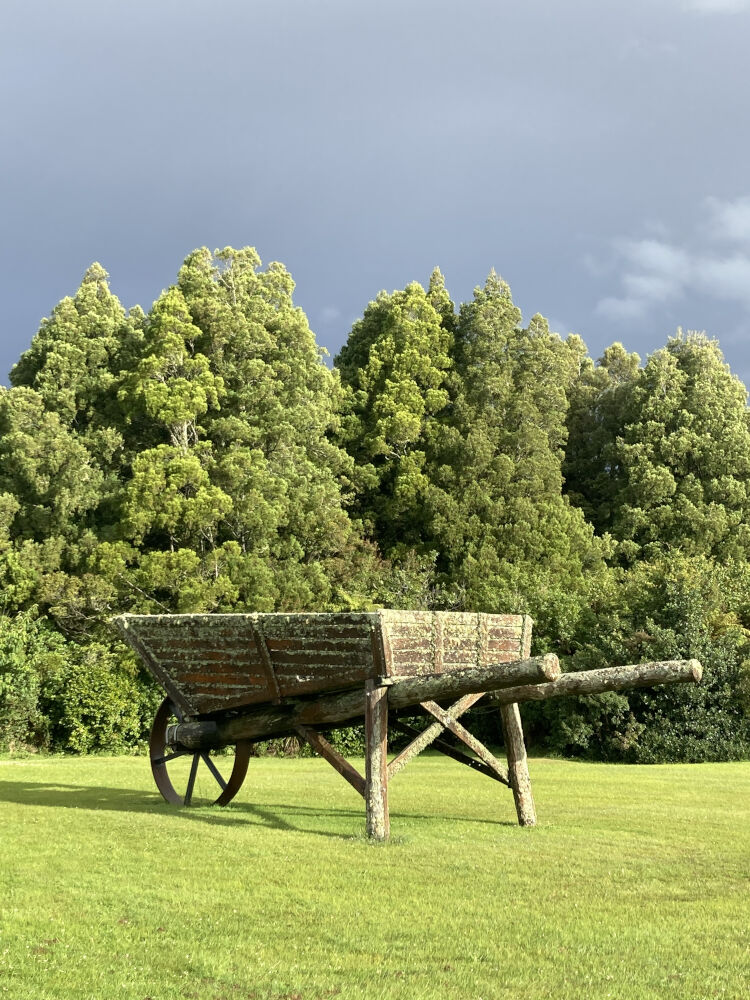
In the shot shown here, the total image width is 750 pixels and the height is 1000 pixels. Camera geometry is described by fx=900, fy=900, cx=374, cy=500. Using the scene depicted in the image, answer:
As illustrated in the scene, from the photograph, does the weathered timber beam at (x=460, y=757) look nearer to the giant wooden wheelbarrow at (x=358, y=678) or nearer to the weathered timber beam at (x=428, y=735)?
the giant wooden wheelbarrow at (x=358, y=678)

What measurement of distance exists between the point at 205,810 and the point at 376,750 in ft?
11.0

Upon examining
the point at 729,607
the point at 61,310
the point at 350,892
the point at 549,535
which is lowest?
the point at 350,892

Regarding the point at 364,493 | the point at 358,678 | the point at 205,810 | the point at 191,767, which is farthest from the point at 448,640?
the point at 364,493

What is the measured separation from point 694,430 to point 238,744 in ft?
120

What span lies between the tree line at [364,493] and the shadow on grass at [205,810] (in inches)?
553

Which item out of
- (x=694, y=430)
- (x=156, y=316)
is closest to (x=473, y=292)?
(x=694, y=430)

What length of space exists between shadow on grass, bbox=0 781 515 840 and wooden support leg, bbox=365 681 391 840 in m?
0.50

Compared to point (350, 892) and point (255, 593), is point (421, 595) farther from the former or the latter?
point (350, 892)

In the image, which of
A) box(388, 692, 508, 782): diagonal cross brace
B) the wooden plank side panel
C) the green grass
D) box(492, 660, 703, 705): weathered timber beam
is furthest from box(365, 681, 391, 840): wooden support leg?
box(492, 660, 703, 705): weathered timber beam

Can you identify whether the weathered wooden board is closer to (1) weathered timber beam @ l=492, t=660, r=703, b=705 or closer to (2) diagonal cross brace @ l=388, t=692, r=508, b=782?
(2) diagonal cross brace @ l=388, t=692, r=508, b=782

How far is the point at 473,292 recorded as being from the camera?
153 feet

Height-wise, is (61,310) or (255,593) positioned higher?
(61,310)

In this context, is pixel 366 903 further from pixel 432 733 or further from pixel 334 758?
pixel 432 733

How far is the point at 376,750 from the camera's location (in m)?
10.4
